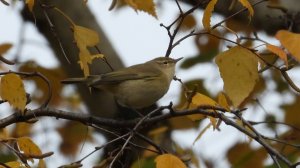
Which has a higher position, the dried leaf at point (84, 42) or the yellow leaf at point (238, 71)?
the dried leaf at point (84, 42)

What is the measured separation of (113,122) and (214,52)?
296 cm

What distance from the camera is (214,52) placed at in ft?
19.1

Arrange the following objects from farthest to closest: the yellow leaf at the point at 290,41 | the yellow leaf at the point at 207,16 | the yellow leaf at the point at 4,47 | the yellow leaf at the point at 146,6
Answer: the yellow leaf at the point at 4,47 < the yellow leaf at the point at 146,6 < the yellow leaf at the point at 207,16 < the yellow leaf at the point at 290,41

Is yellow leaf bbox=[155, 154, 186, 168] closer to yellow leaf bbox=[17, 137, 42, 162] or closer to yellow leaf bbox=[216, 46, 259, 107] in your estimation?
yellow leaf bbox=[216, 46, 259, 107]

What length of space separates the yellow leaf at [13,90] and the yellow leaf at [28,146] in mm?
138

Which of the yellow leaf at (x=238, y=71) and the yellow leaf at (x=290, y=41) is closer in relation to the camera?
the yellow leaf at (x=290, y=41)

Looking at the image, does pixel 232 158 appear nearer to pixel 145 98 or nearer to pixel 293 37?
pixel 145 98

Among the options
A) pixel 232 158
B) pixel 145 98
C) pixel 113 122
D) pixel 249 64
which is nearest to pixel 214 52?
pixel 232 158

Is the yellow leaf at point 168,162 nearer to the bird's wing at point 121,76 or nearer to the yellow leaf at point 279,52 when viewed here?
the yellow leaf at point 279,52

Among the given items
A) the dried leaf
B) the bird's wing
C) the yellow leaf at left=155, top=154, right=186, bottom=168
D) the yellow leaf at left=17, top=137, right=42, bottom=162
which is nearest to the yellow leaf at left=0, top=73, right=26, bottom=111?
the yellow leaf at left=17, top=137, right=42, bottom=162

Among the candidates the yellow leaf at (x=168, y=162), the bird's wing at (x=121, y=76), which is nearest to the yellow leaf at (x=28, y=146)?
the yellow leaf at (x=168, y=162)

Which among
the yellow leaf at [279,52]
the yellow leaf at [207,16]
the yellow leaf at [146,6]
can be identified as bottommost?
the yellow leaf at [279,52]

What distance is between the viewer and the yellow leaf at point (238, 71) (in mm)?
2445

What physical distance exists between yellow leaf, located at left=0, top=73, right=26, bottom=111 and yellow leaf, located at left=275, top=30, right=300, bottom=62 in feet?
3.20
